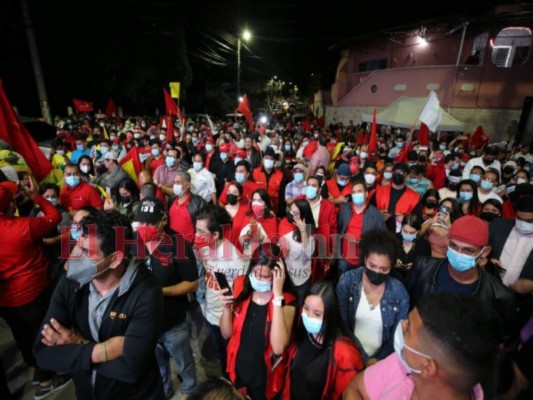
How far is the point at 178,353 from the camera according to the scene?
300 centimetres

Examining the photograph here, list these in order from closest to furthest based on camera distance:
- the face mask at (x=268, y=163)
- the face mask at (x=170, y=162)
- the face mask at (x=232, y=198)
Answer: the face mask at (x=232, y=198) < the face mask at (x=170, y=162) < the face mask at (x=268, y=163)

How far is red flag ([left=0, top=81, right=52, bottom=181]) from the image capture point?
12.2 feet

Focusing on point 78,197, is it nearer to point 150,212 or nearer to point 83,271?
point 150,212

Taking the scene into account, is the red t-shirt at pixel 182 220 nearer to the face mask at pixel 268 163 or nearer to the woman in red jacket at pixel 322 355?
the face mask at pixel 268 163

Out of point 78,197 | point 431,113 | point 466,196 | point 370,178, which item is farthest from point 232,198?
point 431,113

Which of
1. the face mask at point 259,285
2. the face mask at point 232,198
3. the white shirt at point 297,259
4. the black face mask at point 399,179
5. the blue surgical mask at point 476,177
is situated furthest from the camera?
the blue surgical mask at point 476,177

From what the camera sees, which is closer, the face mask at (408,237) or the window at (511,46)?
the face mask at (408,237)

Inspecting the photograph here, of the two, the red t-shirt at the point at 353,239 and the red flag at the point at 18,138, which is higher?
the red flag at the point at 18,138

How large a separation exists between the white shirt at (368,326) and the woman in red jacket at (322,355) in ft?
1.63

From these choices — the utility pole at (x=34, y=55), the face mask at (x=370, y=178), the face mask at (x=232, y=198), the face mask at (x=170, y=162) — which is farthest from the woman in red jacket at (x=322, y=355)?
the utility pole at (x=34, y=55)

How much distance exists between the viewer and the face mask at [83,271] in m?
1.96

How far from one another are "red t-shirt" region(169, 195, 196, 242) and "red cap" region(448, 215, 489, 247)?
3.18 meters

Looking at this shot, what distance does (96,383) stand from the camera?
2.04m

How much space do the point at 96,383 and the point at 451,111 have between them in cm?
2249
